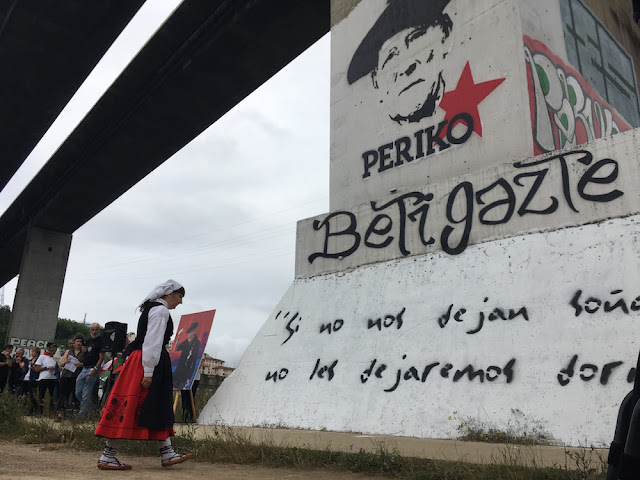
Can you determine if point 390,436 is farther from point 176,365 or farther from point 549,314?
point 176,365

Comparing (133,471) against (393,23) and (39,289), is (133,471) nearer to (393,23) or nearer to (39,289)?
(393,23)

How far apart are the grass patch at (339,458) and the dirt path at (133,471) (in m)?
0.14

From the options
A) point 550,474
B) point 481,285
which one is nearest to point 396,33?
point 481,285

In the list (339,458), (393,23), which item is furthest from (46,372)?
(393,23)

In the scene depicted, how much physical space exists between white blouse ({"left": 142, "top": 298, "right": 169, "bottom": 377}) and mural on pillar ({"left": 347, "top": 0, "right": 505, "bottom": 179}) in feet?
16.4

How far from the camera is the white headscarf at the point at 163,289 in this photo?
4.73 m

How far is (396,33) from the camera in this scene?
915cm

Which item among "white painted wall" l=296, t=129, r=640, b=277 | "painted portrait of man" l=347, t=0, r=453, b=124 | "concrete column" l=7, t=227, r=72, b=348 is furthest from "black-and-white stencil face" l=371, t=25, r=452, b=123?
"concrete column" l=7, t=227, r=72, b=348

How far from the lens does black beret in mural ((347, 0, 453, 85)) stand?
27.8ft

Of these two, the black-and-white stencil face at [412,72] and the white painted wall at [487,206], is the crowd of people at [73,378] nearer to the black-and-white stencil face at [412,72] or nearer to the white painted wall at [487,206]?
the white painted wall at [487,206]

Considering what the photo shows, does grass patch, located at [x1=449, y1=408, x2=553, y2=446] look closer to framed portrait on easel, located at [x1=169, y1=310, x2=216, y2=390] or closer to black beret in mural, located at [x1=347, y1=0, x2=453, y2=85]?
framed portrait on easel, located at [x1=169, y1=310, x2=216, y2=390]

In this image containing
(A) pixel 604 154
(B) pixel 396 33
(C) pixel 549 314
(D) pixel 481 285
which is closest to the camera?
(C) pixel 549 314

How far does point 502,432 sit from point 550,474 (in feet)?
6.64

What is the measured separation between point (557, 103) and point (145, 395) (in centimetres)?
708
